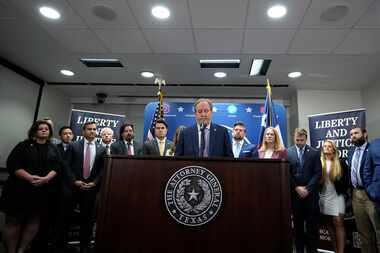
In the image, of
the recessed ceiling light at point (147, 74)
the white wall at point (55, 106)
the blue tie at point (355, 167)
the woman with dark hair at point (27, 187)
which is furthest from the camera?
the white wall at point (55, 106)

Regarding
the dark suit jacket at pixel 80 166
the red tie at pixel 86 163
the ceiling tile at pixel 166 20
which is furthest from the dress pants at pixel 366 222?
the red tie at pixel 86 163

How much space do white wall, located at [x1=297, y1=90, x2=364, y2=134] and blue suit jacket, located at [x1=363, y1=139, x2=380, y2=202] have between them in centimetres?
242

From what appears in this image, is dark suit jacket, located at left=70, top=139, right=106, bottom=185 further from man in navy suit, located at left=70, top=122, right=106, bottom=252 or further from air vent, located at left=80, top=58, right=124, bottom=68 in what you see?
air vent, located at left=80, top=58, right=124, bottom=68

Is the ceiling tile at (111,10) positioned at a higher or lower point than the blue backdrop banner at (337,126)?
higher

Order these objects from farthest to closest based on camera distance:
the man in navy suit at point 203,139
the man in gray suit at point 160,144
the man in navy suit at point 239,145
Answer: the man in navy suit at point 239,145 → the man in gray suit at point 160,144 → the man in navy suit at point 203,139

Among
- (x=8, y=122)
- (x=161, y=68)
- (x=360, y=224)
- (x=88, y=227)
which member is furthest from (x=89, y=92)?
(x=360, y=224)

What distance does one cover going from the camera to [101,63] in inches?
176

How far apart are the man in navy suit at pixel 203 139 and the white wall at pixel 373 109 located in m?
4.12

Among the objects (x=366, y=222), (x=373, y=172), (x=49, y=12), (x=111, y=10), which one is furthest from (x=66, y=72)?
(x=366, y=222)

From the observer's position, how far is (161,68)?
4.54 meters

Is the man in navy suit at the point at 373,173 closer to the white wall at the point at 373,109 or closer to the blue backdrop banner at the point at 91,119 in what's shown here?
the white wall at the point at 373,109

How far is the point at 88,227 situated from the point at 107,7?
2.34 m

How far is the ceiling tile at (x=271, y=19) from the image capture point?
9.08 ft

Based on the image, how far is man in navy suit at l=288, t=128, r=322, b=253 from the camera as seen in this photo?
2559 mm
